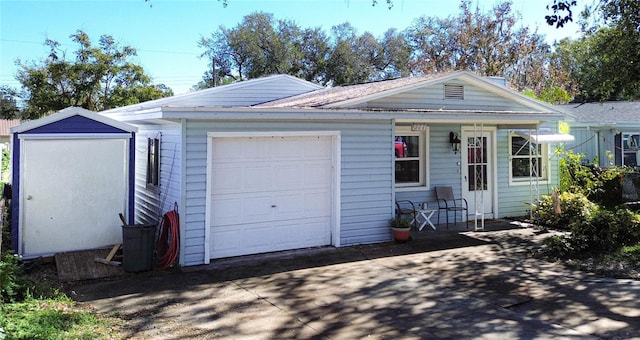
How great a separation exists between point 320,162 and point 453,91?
4.00 meters

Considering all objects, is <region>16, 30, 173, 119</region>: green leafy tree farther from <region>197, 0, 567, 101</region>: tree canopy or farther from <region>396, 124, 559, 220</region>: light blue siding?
<region>396, 124, 559, 220</region>: light blue siding

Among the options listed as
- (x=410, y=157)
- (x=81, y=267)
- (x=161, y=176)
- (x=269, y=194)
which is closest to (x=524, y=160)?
(x=410, y=157)

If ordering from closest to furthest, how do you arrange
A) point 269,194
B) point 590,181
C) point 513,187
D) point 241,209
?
point 241,209
point 269,194
point 513,187
point 590,181

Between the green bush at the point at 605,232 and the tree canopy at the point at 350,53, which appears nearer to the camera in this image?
the green bush at the point at 605,232

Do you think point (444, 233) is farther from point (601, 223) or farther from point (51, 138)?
A: point (51, 138)

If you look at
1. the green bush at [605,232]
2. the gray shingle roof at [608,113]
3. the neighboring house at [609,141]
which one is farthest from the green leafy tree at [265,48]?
the green bush at [605,232]

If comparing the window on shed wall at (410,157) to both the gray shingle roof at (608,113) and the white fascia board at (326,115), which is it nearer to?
the white fascia board at (326,115)

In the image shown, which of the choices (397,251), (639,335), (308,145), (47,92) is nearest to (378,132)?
(308,145)

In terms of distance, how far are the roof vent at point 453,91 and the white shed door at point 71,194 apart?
693 centimetres

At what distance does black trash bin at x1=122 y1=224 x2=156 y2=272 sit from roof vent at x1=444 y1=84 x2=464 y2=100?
7124mm

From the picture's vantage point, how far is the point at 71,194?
867 cm

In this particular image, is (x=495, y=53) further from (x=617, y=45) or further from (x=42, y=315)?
(x=42, y=315)

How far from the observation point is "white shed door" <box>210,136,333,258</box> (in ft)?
26.8

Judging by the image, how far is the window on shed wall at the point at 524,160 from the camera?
1236cm
